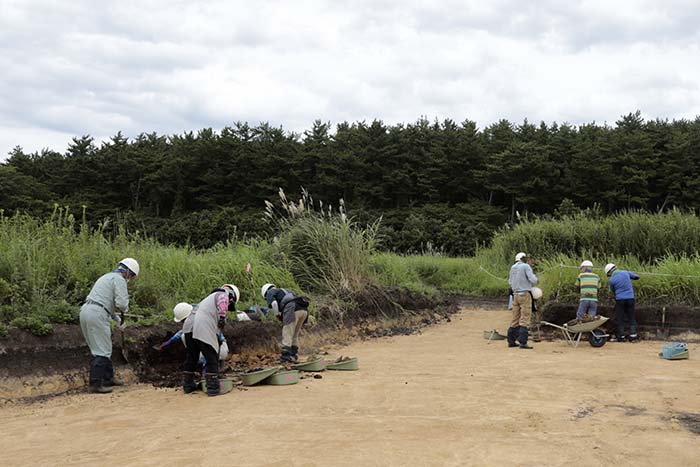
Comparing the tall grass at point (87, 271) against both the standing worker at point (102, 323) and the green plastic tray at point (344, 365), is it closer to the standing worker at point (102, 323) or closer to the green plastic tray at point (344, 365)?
the standing worker at point (102, 323)

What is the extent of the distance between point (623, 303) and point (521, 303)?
7.34 ft

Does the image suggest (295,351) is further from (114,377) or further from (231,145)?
(231,145)

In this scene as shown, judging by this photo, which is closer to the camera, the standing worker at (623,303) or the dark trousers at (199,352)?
the dark trousers at (199,352)

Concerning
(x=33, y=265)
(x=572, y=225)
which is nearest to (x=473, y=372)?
(x=33, y=265)

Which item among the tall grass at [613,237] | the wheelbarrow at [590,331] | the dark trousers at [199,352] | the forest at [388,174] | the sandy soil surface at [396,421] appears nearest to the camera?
the sandy soil surface at [396,421]

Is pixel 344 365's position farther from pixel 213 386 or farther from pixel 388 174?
pixel 388 174

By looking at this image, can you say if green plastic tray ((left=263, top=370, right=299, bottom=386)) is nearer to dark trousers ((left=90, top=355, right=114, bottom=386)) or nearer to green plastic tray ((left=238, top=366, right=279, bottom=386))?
green plastic tray ((left=238, top=366, right=279, bottom=386))

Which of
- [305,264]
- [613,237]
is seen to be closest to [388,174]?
[613,237]

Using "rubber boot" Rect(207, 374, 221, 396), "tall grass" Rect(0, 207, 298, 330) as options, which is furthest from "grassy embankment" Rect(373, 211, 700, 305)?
"rubber boot" Rect(207, 374, 221, 396)

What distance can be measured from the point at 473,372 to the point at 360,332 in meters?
4.58

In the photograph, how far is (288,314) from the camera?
963 centimetres

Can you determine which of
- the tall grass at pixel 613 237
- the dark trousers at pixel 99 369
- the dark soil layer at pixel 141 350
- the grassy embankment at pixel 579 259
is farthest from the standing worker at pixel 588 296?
the dark trousers at pixel 99 369

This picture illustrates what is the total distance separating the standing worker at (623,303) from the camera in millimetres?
12164

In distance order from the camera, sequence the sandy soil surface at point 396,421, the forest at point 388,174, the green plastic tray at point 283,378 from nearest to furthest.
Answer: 1. the sandy soil surface at point 396,421
2. the green plastic tray at point 283,378
3. the forest at point 388,174
